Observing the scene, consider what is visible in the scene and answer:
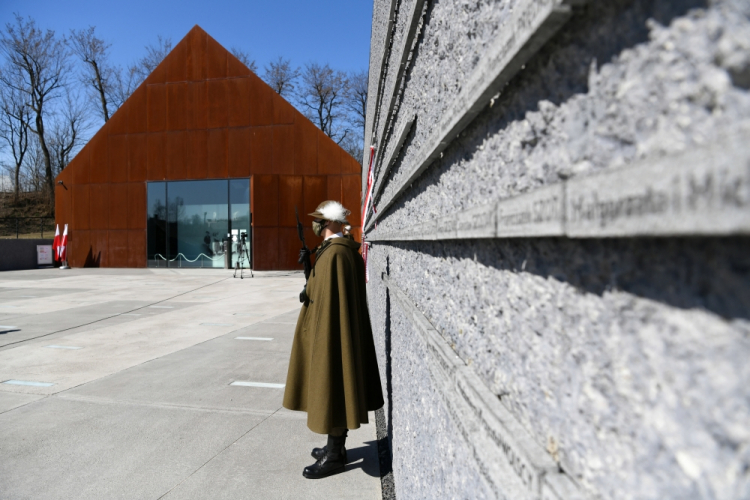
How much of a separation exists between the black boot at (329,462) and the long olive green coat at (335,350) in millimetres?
227

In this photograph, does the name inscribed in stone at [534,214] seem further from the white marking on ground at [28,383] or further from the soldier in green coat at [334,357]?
the white marking on ground at [28,383]

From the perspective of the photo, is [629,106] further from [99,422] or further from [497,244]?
[99,422]

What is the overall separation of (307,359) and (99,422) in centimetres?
205

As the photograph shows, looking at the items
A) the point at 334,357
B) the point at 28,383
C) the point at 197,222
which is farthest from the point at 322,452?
the point at 197,222

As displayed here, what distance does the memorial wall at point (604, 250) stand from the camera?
378 mm

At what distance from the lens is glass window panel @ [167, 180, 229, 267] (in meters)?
23.0

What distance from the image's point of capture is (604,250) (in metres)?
0.54

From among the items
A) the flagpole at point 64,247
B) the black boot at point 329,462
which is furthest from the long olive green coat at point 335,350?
the flagpole at point 64,247

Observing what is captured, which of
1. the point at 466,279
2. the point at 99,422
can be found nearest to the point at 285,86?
A: the point at 99,422

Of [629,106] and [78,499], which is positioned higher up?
[629,106]

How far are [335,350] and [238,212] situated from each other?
2056 centimetres

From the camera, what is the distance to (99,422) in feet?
13.6

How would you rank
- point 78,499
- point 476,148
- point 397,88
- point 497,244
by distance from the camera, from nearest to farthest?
point 497,244, point 476,148, point 397,88, point 78,499

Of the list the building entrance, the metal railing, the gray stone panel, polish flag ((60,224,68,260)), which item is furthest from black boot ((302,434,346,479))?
the metal railing
